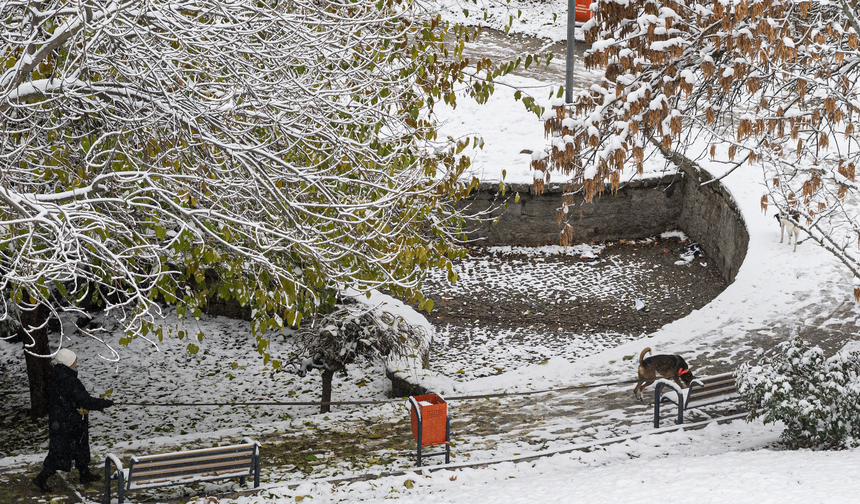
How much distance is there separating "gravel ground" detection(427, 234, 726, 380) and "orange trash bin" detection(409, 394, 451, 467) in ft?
13.6

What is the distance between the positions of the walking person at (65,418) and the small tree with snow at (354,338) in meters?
2.79

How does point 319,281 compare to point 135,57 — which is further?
point 319,281

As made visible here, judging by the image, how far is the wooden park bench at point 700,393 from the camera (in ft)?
29.0

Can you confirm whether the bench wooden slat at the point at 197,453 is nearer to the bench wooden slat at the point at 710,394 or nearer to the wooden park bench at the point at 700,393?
the wooden park bench at the point at 700,393

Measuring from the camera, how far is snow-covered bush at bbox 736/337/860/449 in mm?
7719

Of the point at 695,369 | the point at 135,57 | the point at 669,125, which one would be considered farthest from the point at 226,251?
the point at 695,369

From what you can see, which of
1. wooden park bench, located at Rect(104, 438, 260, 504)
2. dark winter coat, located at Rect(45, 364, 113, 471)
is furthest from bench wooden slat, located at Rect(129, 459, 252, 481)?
dark winter coat, located at Rect(45, 364, 113, 471)

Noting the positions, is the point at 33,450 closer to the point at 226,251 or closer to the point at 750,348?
the point at 226,251

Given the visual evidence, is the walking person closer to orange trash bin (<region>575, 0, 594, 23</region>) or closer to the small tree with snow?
the small tree with snow

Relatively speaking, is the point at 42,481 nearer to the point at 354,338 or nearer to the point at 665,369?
the point at 354,338

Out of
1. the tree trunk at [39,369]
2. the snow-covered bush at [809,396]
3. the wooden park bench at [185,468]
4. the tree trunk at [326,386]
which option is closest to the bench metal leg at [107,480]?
the wooden park bench at [185,468]

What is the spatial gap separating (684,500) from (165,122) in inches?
208

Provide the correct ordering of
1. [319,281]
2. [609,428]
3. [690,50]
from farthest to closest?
[609,428] < [690,50] < [319,281]

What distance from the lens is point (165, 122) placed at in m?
6.57
